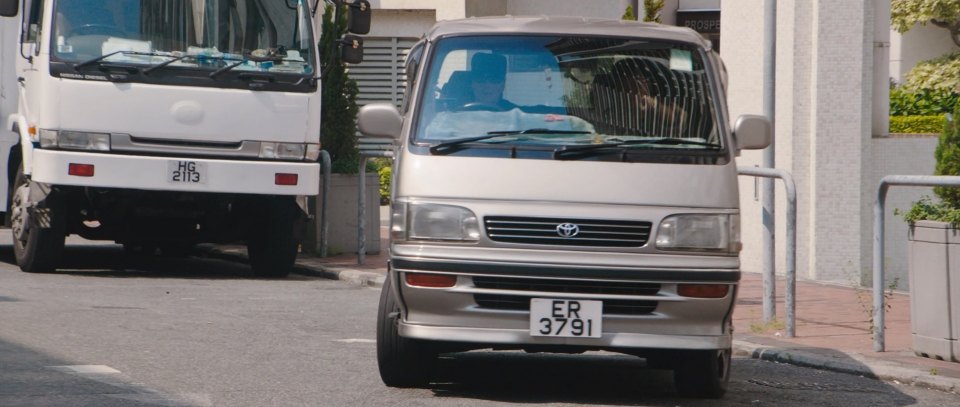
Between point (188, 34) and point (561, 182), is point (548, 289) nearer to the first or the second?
point (561, 182)

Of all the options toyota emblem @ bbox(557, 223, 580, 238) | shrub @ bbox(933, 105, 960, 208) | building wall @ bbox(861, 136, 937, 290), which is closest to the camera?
toyota emblem @ bbox(557, 223, 580, 238)

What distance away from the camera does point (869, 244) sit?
1658cm

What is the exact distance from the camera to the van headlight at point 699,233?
8102 millimetres

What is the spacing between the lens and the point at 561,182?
26.6ft

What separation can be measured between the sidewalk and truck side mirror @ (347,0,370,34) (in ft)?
7.88

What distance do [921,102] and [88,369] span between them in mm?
22269

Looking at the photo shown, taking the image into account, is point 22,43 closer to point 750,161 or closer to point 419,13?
point 750,161

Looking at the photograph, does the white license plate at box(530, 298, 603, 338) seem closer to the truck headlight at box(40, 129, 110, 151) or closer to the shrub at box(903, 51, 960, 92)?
the truck headlight at box(40, 129, 110, 151)

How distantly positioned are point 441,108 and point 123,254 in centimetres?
1144

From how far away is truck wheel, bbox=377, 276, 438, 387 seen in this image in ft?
27.8

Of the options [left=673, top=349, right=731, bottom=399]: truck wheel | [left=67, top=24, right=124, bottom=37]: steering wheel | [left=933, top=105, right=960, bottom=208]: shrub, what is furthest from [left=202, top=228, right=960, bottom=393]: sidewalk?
[left=67, top=24, right=124, bottom=37]: steering wheel

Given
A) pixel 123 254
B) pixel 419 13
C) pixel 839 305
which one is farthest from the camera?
pixel 419 13

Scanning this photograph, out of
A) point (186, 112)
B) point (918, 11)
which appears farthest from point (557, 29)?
point (918, 11)

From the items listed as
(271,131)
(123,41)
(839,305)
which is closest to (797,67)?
(839,305)
